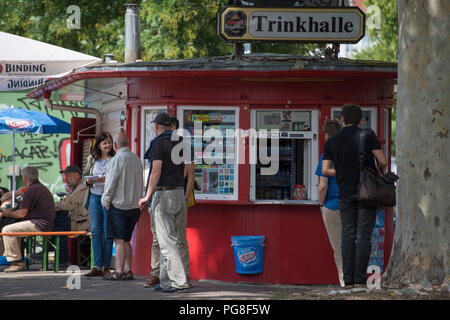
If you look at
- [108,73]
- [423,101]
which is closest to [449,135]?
[423,101]

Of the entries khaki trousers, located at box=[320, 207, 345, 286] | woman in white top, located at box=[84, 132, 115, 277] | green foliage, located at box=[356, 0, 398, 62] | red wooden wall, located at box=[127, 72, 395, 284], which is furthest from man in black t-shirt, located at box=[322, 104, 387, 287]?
green foliage, located at box=[356, 0, 398, 62]

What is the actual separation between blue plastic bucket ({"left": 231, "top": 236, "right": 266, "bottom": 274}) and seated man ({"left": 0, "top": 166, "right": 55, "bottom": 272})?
127 inches

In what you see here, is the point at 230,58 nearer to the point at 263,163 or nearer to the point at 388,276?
the point at 263,163

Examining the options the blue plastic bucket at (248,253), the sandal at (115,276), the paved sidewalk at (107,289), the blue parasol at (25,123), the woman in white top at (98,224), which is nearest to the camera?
the paved sidewalk at (107,289)

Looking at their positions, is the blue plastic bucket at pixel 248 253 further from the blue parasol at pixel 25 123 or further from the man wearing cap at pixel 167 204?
the blue parasol at pixel 25 123

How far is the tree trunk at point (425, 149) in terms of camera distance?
8.35 m

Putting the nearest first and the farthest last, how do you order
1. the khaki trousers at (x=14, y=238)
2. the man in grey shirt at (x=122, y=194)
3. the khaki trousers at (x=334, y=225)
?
the khaki trousers at (x=334, y=225) → the man in grey shirt at (x=122, y=194) → the khaki trousers at (x=14, y=238)

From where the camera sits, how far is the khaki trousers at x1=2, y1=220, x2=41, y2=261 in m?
12.9

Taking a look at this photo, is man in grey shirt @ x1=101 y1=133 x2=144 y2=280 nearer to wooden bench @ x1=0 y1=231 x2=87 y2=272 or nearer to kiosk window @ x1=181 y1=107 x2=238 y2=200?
kiosk window @ x1=181 y1=107 x2=238 y2=200

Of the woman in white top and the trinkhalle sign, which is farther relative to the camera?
the woman in white top

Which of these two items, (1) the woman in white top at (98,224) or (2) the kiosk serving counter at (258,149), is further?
(1) the woman in white top at (98,224)

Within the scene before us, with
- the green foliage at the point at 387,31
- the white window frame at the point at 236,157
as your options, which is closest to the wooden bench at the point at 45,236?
the white window frame at the point at 236,157

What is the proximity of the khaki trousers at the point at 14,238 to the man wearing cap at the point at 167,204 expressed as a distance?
3644mm

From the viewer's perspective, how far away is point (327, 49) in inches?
480
